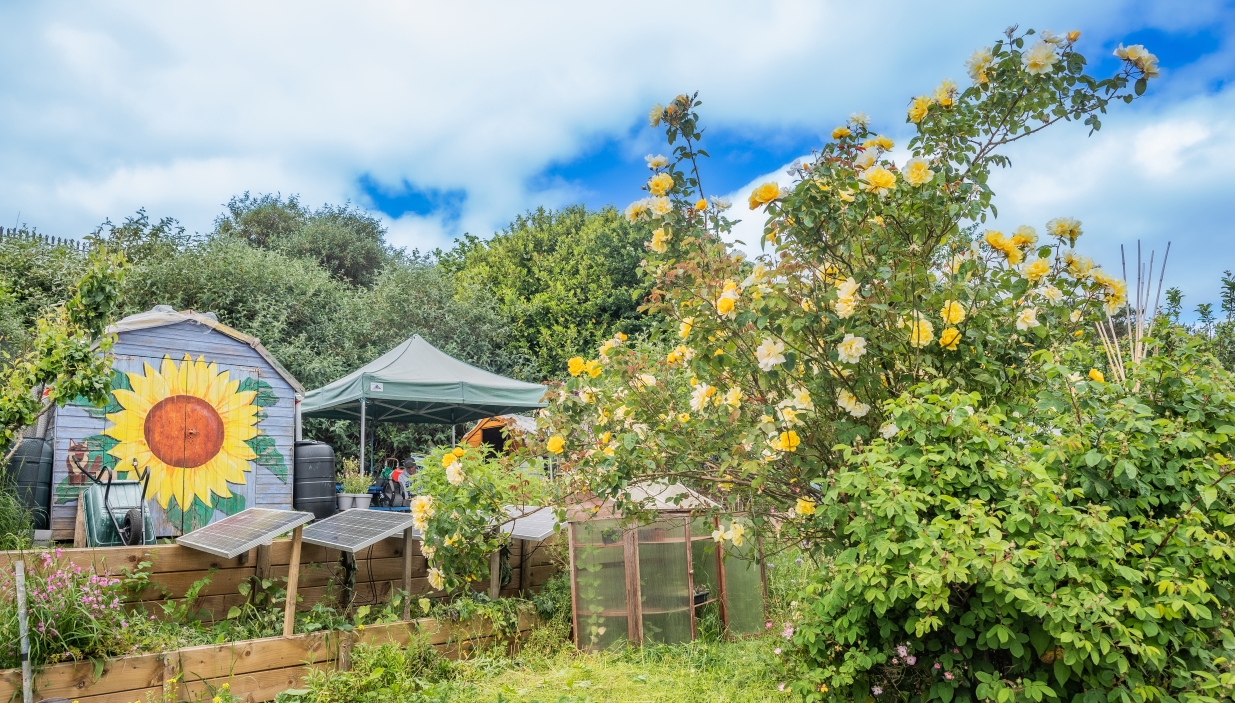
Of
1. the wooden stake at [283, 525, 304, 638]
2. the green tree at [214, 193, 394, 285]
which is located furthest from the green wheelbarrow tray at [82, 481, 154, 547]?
the green tree at [214, 193, 394, 285]

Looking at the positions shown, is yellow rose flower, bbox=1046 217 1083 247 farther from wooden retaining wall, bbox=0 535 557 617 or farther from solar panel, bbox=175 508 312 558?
wooden retaining wall, bbox=0 535 557 617

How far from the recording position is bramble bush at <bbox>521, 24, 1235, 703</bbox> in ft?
7.20

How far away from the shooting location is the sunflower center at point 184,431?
6664 millimetres

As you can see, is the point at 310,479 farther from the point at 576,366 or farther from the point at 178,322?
the point at 576,366

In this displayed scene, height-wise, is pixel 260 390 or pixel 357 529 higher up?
pixel 260 390

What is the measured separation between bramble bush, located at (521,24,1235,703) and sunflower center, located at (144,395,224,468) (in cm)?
513

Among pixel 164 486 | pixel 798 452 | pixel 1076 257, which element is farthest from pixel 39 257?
pixel 1076 257

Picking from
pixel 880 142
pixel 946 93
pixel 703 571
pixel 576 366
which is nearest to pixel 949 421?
pixel 880 142

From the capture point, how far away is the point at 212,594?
16.0 ft

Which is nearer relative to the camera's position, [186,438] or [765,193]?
[765,193]

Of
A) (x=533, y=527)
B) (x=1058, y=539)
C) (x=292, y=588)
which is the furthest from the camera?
(x=533, y=527)

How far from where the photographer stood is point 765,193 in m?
2.60

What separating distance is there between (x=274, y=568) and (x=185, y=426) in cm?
247

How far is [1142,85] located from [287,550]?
5.36 m
